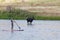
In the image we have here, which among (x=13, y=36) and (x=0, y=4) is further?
(x=0, y=4)

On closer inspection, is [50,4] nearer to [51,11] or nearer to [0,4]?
[51,11]

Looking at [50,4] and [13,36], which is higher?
[13,36]

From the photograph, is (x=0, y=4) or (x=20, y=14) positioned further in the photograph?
(x=0, y=4)

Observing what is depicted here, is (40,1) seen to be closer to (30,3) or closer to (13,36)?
(30,3)

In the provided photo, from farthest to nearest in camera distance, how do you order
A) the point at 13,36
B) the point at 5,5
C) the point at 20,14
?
1. the point at 5,5
2. the point at 20,14
3. the point at 13,36

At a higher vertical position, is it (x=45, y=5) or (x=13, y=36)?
(x=13, y=36)

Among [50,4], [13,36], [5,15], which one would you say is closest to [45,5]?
[50,4]

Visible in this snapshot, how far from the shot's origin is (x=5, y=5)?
4903cm

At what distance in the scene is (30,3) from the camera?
4925 cm

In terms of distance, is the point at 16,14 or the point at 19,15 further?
the point at 16,14

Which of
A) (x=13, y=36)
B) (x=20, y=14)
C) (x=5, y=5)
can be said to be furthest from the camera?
(x=5, y=5)

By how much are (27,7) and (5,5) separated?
129 inches

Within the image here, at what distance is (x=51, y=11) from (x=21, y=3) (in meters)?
4.64

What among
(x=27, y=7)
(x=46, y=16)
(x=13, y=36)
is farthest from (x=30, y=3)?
(x=13, y=36)
